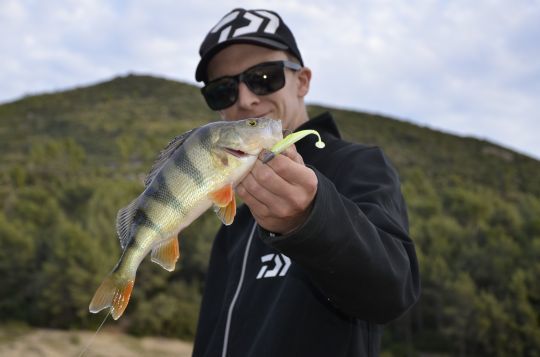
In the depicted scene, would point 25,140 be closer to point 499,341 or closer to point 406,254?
point 499,341

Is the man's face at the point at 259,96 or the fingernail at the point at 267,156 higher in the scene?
the fingernail at the point at 267,156

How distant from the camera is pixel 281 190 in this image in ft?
6.76

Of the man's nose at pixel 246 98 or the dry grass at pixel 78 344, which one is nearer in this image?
the man's nose at pixel 246 98

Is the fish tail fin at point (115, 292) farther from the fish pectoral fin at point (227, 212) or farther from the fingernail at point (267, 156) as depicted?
the fingernail at point (267, 156)

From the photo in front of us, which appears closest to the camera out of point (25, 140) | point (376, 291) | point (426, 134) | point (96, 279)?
point (376, 291)

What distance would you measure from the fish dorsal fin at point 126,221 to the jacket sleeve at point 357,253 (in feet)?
2.33

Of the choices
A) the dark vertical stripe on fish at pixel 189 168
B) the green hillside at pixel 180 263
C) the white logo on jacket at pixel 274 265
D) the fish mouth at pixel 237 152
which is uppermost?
Answer: the fish mouth at pixel 237 152

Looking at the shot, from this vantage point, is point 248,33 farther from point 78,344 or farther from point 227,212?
point 78,344

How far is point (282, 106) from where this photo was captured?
12.6 ft

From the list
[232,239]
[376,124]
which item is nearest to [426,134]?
[376,124]

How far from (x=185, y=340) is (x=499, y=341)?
66.1 feet

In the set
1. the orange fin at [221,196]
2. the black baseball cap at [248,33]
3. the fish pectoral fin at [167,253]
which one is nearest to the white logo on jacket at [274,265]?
the fish pectoral fin at [167,253]

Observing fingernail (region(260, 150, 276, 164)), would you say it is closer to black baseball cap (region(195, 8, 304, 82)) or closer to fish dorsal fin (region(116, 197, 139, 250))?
fish dorsal fin (region(116, 197, 139, 250))

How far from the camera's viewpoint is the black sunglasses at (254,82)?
377 cm
